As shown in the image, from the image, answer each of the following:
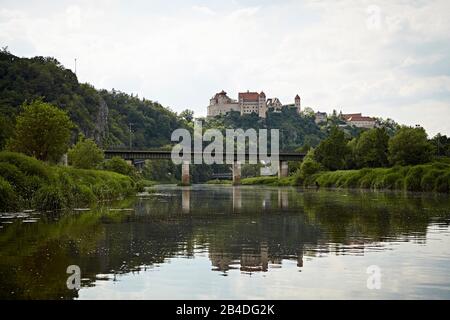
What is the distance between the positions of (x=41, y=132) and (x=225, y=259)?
48292 millimetres

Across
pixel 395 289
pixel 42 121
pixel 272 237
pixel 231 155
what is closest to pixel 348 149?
pixel 231 155

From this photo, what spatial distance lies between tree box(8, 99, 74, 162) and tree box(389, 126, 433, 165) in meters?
70.1

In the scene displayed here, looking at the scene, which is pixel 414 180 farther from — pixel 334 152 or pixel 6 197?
pixel 6 197

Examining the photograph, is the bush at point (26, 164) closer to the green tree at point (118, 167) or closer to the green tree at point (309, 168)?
the green tree at point (118, 167)

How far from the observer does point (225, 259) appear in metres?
21.1

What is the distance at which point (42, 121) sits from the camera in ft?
212

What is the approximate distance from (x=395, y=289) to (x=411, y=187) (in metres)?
83.0

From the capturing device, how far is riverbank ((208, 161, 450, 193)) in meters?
89.4

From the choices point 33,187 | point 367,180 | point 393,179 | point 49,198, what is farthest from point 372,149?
point 33,187

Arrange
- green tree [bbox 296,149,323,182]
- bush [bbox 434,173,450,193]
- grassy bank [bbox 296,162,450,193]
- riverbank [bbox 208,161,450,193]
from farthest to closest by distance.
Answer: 1. green tree [bbox 296,149,323,182]
2. riverbank [bbox 208,161,450,193]
3. grassy bank [bbox 296,162,450,193]
4. bush [bbox 434,173,450,193]

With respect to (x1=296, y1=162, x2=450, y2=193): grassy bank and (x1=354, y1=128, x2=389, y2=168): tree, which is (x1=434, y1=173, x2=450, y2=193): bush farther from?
(x1=354, y1=128, x2=389, y2=168): tree

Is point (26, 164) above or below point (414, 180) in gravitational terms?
above

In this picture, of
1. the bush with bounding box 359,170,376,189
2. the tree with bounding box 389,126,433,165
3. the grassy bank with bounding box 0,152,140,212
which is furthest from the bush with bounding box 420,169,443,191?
the grassy bank with bounding box 0,152,140,212
